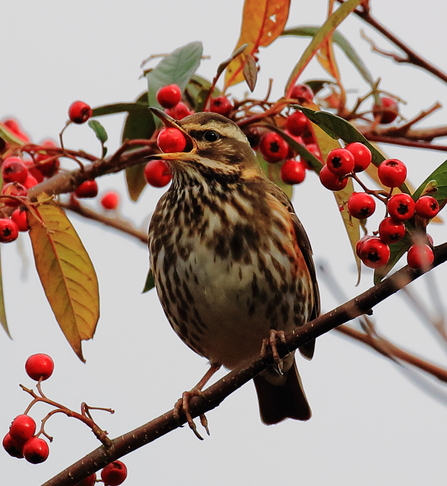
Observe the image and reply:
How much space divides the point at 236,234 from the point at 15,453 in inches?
55.9

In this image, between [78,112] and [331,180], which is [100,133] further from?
[331,180]

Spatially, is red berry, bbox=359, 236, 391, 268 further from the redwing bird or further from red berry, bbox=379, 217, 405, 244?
the redwing bird

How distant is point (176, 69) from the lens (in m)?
3.62

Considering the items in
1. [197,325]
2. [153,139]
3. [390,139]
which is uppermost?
[390,139]

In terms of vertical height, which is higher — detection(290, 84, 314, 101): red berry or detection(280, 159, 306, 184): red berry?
detection(290, 84, 314, 101): red berry

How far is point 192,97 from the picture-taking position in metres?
3.92

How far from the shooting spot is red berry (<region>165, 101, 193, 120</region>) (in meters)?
3.55

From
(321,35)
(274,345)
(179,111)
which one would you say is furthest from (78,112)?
(274,345)

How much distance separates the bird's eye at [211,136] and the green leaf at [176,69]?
302 millimetres

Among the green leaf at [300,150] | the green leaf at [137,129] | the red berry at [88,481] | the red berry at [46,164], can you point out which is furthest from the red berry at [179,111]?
the red berry at [88,481]

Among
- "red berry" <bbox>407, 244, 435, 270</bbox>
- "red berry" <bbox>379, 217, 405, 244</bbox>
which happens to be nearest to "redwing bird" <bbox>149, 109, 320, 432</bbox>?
"red berry" <bbox>379, 217, 405, 244</bbox>

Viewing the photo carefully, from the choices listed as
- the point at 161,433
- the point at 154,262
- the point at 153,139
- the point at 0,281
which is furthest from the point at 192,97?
the point at 161,433

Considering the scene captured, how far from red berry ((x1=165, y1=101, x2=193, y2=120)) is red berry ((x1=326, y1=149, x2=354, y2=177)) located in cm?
132

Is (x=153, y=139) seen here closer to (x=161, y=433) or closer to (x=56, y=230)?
(x=56, y=230)
